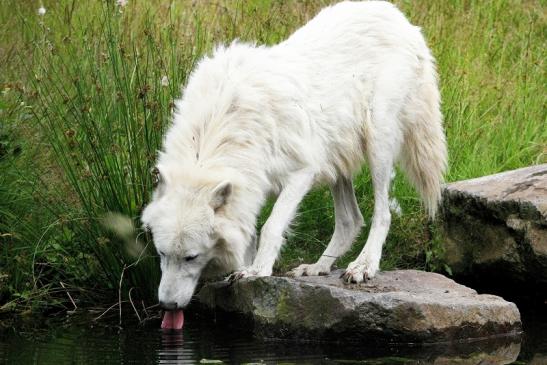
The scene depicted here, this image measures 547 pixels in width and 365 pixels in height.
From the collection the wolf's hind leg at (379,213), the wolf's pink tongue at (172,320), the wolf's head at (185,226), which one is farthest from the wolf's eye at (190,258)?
the wolf's hind leg at (379,213)

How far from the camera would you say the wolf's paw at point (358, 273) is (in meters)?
6.23

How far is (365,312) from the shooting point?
550cm

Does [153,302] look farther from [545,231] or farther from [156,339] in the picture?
[545,231]

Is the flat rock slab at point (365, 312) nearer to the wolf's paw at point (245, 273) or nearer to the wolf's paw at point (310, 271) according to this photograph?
the wolf's paw at point (245, 273)

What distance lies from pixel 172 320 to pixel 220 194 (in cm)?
86

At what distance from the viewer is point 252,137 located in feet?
19.4

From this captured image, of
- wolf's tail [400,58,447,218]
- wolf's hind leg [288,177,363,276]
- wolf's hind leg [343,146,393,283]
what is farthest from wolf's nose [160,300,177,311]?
wolf's tail [400,58,447,218]

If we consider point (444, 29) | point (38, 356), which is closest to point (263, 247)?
point (38, 356)

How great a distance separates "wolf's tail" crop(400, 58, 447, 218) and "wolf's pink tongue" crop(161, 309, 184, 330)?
2094mm

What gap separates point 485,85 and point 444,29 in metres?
1.20

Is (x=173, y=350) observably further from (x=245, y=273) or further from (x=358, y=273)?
(x=358, y=273)

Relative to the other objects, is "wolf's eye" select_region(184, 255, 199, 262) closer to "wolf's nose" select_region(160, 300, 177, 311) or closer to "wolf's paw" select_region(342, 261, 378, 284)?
"wolf's nose" select_region(160, 300, 177, 311)

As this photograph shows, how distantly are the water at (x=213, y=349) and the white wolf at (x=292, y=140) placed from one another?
32cm

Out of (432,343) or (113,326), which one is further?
(113,326)
